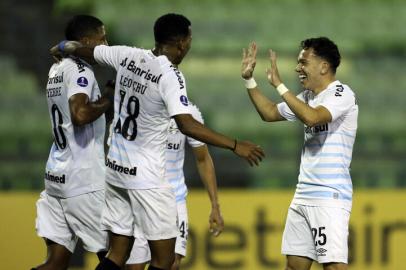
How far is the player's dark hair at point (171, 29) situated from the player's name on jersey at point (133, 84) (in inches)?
12.1

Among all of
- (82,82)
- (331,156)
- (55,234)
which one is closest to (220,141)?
(331,156)

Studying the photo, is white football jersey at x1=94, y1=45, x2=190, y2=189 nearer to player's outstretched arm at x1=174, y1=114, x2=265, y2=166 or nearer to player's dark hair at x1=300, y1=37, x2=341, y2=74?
player's outstretched arm at x1=174, y1=114, x2=265, y2=166

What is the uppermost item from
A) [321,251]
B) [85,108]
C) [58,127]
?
[85,108]

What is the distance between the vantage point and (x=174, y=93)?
5961 mm

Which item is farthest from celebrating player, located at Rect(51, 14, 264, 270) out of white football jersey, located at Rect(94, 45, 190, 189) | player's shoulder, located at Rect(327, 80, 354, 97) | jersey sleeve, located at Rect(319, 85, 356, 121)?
player's shoulder, located at Rect(327, 80, 354, 97)

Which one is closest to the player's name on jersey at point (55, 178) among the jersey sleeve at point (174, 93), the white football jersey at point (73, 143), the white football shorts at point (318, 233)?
the white football jersey at point (73, 143)

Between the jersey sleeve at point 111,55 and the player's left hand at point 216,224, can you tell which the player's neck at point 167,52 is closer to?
the jersey sleeve at point 111,55

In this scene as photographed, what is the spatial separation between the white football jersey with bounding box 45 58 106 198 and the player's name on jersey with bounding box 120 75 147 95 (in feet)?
1.45

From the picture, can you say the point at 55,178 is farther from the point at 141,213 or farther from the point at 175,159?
the point at 175,159

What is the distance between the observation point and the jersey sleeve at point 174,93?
595 cm

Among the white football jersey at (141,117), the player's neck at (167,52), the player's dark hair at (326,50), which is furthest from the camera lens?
the player's dark hair at (326,50)

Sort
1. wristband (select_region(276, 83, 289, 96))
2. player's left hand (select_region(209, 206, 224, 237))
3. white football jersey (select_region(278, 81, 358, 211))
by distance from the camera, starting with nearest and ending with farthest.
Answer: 1. wristband (select_region(276, 83, 289, 96))
2. white football jersey (select_region(278, 81, 358, 211))
3. player's left hand (select_region(209, 206, 224, 237))

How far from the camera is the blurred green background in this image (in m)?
10.6

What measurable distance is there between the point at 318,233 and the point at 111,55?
175 centimetres
